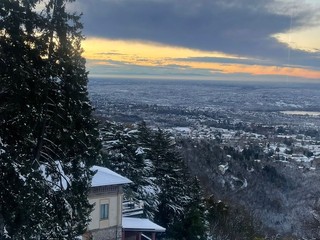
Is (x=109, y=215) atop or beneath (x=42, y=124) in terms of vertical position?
beneath

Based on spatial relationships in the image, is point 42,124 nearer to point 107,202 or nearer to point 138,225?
point 107,202

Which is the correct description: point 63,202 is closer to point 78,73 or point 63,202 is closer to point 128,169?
point 78,73

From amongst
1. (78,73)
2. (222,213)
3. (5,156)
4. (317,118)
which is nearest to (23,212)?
(5,156)

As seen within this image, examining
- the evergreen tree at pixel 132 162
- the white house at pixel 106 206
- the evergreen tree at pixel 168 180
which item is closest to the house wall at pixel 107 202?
the white house at pixel 106 206

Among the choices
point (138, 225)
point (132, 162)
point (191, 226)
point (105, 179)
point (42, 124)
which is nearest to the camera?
point (42, 124)

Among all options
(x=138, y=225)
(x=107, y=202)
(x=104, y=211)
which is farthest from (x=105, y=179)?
(x=138, y=225)

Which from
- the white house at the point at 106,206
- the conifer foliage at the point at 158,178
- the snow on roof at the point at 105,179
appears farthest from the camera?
the conifer foliage at the point at 158,178

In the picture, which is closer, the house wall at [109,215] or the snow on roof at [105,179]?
the snow on roof at [105,179]

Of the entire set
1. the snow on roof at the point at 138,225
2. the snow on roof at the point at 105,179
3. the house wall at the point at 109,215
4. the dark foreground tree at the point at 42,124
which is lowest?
the snow on roof at the point at 138,225

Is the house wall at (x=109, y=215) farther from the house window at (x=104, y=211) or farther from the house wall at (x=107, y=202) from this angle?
the house window at (x=104, y=211)
